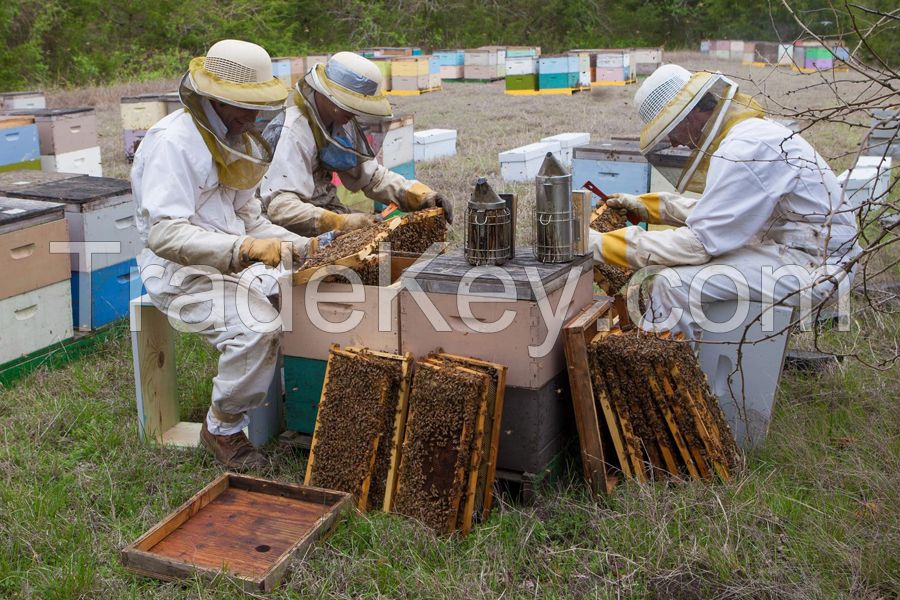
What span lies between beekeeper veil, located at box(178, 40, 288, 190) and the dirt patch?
1121 mm

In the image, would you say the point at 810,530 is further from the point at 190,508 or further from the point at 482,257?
the point at 190,508

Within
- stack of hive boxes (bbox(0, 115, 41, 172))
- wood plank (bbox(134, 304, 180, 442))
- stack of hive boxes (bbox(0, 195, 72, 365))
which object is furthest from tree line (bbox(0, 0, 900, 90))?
wood plank (bbox(134, 304, 180, 442))

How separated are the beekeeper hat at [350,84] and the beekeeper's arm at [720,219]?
1.26 metres

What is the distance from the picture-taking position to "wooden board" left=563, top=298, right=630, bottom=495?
277 cm

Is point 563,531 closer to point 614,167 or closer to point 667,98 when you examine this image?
point 667,98

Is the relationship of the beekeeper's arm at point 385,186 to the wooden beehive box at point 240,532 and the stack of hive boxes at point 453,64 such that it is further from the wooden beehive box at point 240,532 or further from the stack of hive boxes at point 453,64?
the stack of hive boxes at point 453,64

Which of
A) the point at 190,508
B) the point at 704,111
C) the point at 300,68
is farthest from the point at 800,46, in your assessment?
the point at 190,508

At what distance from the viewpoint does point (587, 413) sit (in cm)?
281

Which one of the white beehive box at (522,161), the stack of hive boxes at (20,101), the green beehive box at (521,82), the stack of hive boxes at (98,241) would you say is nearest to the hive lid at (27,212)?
the stack of hive boxes at (98,241)

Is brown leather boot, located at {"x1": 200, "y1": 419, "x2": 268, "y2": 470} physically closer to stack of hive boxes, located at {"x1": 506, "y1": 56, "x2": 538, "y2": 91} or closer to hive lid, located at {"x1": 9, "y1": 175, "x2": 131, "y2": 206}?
hive lid, located at {"x1": 9, "y1": 175, "x2": 131, "y2": 206}

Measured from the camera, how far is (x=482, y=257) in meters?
2.88

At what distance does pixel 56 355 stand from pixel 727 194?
3.05m

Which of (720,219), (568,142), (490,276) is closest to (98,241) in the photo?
(490,276)

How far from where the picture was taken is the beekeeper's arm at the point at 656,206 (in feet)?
12.4
